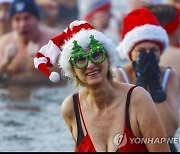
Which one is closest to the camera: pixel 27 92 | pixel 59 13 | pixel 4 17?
pixel 27 92

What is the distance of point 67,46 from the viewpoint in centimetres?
637

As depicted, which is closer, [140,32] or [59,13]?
[140,32]

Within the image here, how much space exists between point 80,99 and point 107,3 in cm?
836

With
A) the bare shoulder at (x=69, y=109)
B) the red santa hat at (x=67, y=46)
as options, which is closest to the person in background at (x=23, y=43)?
the red santa hat at (x=67, y=46)

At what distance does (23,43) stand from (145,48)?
5102 millimetres

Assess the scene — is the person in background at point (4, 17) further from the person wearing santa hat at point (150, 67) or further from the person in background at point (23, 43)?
the person wearing santa hat at point (150, 67)

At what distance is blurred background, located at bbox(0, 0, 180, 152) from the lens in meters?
9.86

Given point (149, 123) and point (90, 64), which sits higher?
point (90, 64)

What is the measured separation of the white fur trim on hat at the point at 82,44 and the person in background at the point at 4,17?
7.68 m

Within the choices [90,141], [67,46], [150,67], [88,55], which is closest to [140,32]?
[150,67]

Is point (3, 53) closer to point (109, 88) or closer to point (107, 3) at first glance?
point (107, 3)

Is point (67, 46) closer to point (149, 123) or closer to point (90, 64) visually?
point (90, 64)

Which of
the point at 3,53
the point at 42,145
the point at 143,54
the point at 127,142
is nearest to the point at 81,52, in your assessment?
the point at 127,142

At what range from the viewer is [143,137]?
6.14 metres
